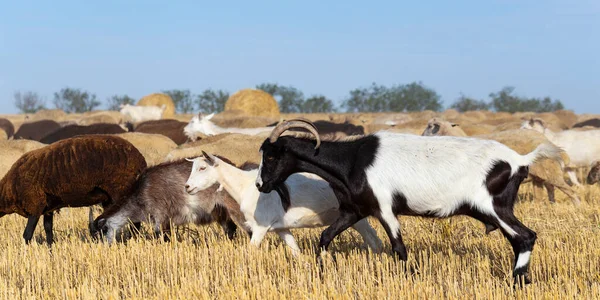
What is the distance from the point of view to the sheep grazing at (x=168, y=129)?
24.1 m

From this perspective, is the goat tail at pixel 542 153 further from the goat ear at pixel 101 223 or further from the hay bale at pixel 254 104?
the hay bale at pixel 254 104

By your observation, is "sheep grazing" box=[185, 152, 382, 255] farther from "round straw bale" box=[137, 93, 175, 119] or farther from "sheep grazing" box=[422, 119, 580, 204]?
"round straw bale" box=[137, 93, 175, 119]

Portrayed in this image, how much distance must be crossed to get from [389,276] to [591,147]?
1075 cm

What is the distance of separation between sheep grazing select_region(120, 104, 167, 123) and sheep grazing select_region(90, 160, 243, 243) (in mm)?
32382

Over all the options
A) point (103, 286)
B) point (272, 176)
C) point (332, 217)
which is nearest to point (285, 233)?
point (332, 217)

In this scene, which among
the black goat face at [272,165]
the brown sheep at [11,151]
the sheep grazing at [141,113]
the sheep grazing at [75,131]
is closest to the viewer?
the black goat face at [272,165]

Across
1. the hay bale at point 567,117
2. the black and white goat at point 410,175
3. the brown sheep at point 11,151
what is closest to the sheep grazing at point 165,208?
the black and white goat at point 410,175

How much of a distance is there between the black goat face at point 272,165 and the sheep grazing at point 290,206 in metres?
0.70

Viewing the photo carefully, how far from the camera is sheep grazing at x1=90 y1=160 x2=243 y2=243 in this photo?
980cm

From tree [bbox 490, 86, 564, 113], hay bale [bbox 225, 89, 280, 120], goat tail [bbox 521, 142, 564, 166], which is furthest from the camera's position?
tree [bbox 490, 86, 564, 113]

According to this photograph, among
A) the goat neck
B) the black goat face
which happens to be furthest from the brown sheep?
the black goat face

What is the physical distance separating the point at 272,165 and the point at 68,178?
347cm

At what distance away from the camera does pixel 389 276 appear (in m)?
7.20

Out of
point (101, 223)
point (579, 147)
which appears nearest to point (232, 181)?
point (101, 223)
